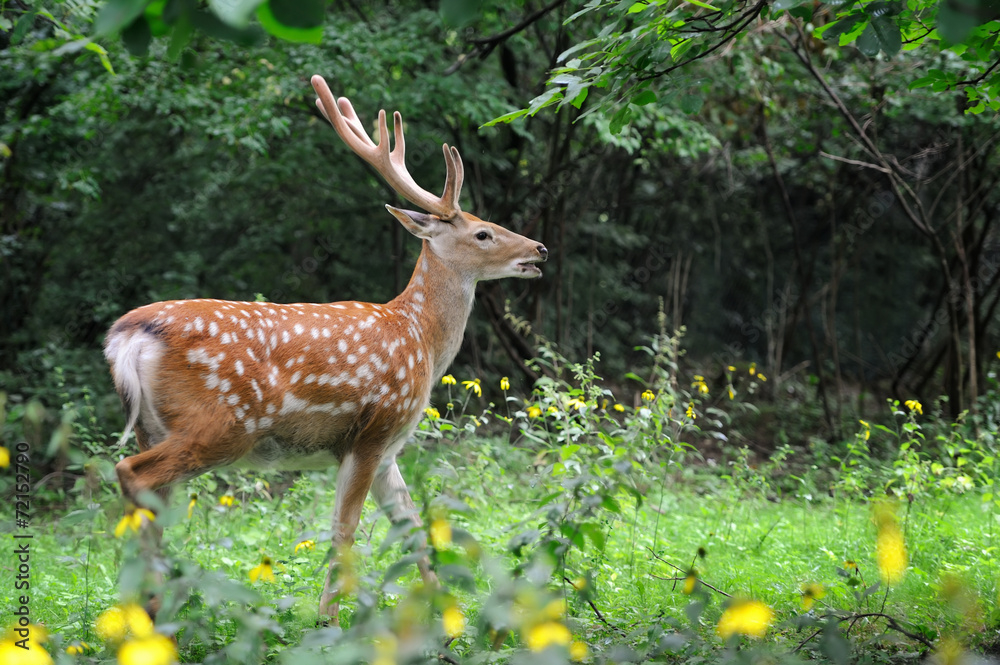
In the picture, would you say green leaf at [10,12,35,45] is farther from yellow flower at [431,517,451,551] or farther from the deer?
yellow flower at [431,517,451,551]

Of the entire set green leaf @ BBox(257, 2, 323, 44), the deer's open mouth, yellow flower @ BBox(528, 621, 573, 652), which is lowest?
yellow flower @ BBox(528, 621, 573, 652)

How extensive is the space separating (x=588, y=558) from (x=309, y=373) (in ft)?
5.41

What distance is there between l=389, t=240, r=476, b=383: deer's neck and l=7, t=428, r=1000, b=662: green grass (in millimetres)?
551

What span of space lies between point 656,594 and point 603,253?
8955mm

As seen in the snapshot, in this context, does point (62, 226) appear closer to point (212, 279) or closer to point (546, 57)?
point (212, 279)

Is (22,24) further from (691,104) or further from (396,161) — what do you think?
(691,104)

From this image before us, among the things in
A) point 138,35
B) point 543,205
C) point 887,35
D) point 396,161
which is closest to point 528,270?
point 396,161

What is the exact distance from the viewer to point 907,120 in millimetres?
10336

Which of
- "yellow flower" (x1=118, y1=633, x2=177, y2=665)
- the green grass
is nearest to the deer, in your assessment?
the green grass

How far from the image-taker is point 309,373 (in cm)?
348

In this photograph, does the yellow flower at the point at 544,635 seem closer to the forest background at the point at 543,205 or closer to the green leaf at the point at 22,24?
the green leaf at the point at 22,24

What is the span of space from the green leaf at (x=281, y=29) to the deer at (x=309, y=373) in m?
1.44

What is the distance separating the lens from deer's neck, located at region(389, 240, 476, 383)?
13.7 feet

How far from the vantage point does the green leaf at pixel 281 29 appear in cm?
162
